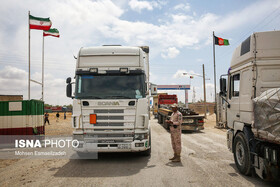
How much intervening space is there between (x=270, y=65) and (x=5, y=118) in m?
10.8

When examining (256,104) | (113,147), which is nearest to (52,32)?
(113,147)

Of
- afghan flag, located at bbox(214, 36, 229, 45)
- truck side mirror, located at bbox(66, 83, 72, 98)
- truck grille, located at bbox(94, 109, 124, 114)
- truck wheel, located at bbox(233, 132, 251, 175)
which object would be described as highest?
afghan flag, located at bbox(214, 36, 229, 45)

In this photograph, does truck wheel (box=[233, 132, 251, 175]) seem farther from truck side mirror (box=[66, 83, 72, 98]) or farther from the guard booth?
the guard booth

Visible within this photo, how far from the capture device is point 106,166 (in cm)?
670

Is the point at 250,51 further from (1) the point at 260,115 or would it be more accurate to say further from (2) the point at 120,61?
(2) the point at 120,61

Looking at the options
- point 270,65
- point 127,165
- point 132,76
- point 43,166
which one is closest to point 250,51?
point 270,65

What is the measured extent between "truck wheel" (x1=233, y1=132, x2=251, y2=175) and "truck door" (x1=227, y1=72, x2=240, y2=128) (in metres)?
0.57

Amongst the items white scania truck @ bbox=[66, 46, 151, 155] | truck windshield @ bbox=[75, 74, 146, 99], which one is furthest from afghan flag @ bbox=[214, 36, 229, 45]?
white scania truck @ bbox=[66, 46, 151, 155]

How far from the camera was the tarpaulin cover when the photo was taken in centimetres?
416

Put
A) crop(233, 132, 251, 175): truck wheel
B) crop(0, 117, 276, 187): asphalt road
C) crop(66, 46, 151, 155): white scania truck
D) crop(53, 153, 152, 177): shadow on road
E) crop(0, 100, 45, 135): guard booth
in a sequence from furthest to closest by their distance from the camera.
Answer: crop(0, 100, 45, 135): guard booth < crop(66, 46, 151, 155): white scania truck < crop(53, 153, 152, 177): shadow on road < crop(233, 132, 251, 175): truck wheel < crop(0, 117, 276, 187): asphalt road

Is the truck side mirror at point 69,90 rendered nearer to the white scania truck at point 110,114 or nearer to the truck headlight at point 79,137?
the white scania truck at point 110,114

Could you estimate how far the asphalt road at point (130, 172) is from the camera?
5.15 meters

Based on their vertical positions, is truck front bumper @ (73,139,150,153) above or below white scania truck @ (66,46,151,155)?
below

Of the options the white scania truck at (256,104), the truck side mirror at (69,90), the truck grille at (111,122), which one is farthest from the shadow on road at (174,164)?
the truck side mirror at (69,90)
